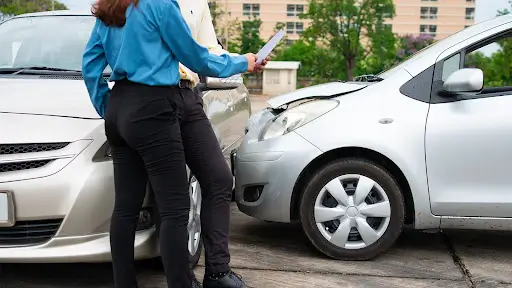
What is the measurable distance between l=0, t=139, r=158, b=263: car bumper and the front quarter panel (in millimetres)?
1191

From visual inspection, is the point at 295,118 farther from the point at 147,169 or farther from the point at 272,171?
the point at 147,169

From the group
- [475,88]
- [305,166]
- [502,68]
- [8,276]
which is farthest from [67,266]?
[502,68]

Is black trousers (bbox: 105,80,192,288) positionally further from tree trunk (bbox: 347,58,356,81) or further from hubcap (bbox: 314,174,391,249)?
tree trunk (bbox: 347,58,356,81)

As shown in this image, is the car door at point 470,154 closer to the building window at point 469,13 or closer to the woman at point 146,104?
the woman at point 146,104

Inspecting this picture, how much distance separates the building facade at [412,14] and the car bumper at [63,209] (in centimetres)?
8699

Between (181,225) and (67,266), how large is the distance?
1199 millimetres

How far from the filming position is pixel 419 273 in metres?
3.50

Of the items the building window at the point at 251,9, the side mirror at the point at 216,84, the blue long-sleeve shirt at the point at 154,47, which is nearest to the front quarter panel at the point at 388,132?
the side mirror at the point at 216,84

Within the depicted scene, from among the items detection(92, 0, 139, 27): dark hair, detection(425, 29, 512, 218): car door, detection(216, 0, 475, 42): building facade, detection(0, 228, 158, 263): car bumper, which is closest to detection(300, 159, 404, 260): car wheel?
detection(425, 29, 512, 218): car door

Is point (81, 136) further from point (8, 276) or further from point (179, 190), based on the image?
point (8, 276)

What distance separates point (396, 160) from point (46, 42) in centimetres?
234

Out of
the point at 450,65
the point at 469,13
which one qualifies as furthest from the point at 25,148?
the point at 469,13

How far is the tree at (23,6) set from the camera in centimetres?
1403

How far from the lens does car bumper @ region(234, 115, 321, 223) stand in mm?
3564
